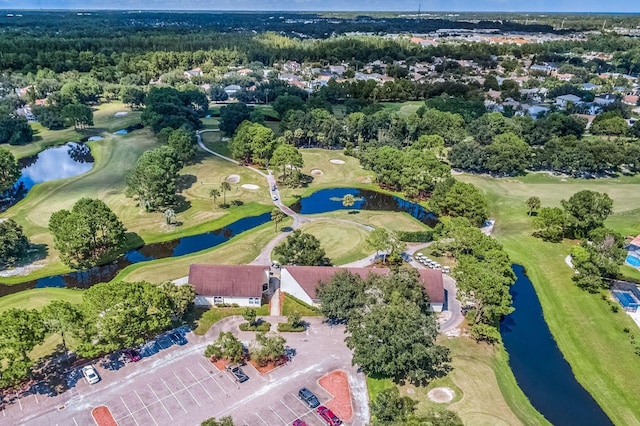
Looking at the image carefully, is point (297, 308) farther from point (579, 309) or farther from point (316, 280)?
point (579, 309)

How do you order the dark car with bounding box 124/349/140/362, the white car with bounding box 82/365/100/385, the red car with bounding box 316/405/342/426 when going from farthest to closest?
the dark car with bounding box 124/349/140/362
the white car with bounding box 82/365/100/385
the red car with bounding box 316/405/342/426

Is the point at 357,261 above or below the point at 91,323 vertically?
below

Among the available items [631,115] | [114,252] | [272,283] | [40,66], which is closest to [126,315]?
[272,283]

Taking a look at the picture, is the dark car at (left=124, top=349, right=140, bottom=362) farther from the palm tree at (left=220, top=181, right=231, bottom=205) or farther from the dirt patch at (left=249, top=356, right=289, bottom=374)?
the palm tree at (left=220, top=181, right=231, bottom=205)

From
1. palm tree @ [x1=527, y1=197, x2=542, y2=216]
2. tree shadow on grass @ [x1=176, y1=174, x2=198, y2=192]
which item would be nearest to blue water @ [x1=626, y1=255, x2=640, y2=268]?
palm tree @ [x1=527, y1=197, x2=542, y2=216]

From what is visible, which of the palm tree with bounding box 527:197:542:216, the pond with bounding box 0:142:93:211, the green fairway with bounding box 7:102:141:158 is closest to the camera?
the palm tree with bounding box 527:197:542:216

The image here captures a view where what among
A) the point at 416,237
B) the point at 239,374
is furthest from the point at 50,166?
the point at 239,374

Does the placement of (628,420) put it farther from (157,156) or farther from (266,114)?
(266,114)
